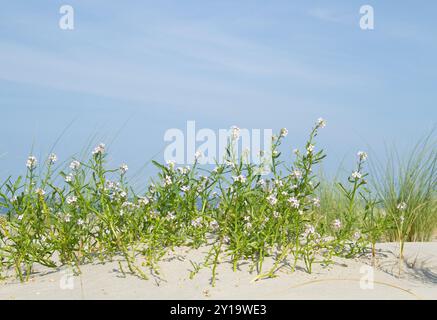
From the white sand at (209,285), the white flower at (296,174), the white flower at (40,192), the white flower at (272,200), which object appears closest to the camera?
the white sand at (209,285)

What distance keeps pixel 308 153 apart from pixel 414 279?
1.35 metres

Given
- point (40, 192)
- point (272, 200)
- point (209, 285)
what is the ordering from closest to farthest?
1. point (209, 285)
2. point (272, 200)
3. point (40, 192)

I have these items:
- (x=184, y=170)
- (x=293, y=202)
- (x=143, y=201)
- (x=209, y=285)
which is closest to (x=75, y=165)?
(x=143, y=201)

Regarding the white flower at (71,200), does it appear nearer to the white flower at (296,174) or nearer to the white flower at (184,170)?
the white flower at (184,170)

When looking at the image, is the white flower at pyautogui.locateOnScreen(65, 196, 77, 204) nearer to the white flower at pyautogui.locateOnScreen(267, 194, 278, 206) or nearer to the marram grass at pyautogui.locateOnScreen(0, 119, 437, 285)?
the marram grass at pyautogui.locateOnScreen(0, 119, 437, 285)

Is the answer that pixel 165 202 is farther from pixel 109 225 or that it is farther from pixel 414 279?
pixel 414 279

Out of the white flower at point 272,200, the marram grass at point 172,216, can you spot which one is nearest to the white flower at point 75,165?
the marram grass at point 172,216

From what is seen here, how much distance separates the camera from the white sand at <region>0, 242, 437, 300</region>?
143 inches

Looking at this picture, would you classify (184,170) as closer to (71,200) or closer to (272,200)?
(272,200)

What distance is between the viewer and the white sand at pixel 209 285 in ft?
11.9

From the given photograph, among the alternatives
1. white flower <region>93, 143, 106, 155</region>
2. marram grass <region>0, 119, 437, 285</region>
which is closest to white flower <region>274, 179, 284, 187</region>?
marram grass <region>0, 119, 437, 285</region>

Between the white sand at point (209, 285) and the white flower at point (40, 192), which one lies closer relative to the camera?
the white sand at point (209, 285)

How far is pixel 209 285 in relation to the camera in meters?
3.77
